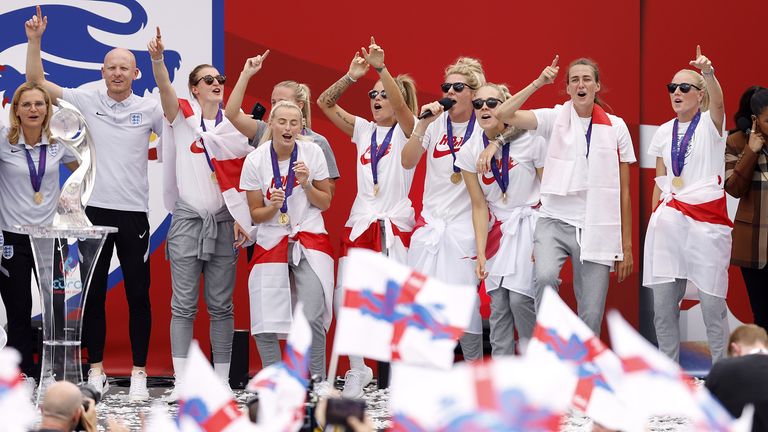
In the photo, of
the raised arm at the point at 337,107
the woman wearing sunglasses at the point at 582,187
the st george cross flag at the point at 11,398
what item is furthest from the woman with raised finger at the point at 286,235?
the st george cross flag at the point at 11,398

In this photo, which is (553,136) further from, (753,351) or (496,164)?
(753,351)

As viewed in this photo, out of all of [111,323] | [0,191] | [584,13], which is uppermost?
[584,13]

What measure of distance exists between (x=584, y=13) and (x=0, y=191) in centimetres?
355

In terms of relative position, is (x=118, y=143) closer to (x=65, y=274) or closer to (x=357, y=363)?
(x=65, y=274)

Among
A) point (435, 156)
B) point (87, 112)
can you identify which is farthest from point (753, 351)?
point (87, 112)

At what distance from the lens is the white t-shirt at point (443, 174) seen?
279 inches

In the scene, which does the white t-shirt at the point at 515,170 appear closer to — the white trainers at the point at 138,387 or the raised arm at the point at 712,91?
the raised arm at the point at 712,91

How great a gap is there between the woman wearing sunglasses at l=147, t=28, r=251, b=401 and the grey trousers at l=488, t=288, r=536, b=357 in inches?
54.8

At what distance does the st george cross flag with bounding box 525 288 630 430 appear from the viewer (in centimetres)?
418

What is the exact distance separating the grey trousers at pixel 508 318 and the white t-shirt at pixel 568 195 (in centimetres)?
44

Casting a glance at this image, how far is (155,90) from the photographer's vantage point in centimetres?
802

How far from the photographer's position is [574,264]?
6.80 m

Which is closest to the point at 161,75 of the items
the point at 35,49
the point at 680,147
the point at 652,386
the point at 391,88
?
the point at 35,49

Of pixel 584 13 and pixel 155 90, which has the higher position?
pixel 584 13
